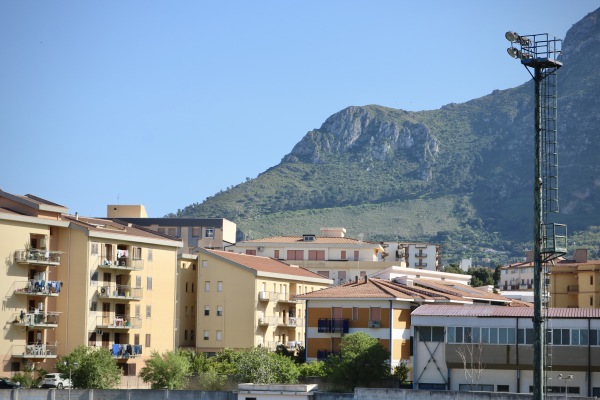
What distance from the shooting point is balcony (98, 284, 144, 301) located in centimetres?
8894

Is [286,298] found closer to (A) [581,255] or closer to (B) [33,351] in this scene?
(B) [33,351]

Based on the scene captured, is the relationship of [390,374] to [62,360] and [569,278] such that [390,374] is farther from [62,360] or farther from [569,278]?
[569,278]

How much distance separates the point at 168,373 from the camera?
271 ft

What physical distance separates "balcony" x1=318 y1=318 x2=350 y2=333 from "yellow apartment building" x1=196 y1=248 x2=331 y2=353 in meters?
9.95

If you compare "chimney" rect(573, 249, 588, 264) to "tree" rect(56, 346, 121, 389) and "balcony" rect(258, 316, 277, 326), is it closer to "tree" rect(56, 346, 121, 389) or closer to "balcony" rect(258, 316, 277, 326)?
"balcony" rect(258, 316, 277, 326)

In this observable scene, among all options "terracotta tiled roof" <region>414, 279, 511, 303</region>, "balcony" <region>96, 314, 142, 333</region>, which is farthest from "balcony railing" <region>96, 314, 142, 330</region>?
"terracotta tiled roof" <region>414, 279, 511, 303</region>

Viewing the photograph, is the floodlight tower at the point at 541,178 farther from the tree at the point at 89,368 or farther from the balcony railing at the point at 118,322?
the balcony railing at the point at 118,322

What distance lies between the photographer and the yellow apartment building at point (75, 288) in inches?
3278

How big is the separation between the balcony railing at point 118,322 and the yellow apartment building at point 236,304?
12.2 metres

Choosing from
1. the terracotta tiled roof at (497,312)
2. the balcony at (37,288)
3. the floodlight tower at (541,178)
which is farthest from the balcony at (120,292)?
the floodlight tower at (541,178)

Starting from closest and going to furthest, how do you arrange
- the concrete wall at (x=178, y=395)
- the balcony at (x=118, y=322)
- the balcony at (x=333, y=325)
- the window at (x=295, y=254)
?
the concrete wall at (x=178, y=395) < the balcony at (x=118, y=322) < the balcony at (x=333, y=325) < the window at (x=295, y=254)

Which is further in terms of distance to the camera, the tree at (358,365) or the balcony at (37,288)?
the balcony at (37,288)

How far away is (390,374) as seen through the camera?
81625 mm

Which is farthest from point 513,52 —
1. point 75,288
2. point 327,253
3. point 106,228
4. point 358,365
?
point 327,253
